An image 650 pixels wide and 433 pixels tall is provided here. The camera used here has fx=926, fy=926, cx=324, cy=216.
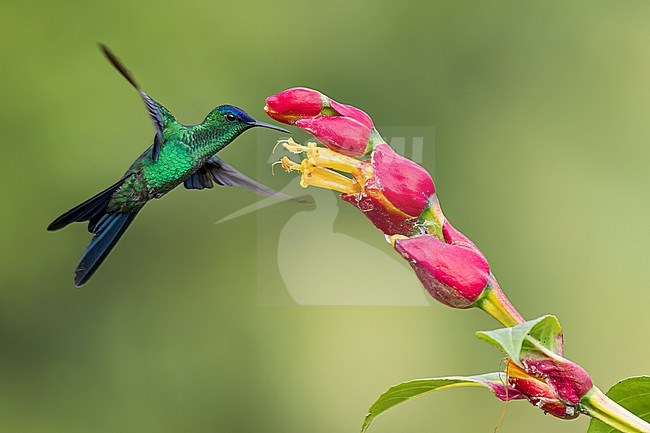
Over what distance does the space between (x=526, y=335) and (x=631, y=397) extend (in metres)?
0.14

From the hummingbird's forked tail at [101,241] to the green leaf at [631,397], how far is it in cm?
49

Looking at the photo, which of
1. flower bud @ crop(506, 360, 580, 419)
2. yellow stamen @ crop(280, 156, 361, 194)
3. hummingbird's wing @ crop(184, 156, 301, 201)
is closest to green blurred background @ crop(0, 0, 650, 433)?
hummingbird's wing @ crop(184, 156, 301, 201)

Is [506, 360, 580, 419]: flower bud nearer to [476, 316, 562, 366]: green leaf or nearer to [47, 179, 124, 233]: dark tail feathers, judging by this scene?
[476, 316, 562, 366]: green leaf

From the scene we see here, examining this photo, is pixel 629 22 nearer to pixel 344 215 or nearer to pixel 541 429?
pixel 344 215

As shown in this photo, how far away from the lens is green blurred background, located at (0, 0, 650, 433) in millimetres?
2934

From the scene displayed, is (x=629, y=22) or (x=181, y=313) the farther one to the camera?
(x=629, y=22)

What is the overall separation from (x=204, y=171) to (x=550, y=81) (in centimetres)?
241

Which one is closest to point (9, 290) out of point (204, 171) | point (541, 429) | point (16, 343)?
point (16, 343)

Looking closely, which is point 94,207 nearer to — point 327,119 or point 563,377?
point 327,119

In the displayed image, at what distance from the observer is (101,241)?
3.08ft

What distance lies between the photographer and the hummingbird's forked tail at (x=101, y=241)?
892 mm

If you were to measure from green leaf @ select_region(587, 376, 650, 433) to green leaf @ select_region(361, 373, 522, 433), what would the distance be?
60mm

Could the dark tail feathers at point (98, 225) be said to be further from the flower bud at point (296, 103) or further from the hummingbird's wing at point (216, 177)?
the flower bud at point (296, 103)

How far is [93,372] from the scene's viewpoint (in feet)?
10.00
